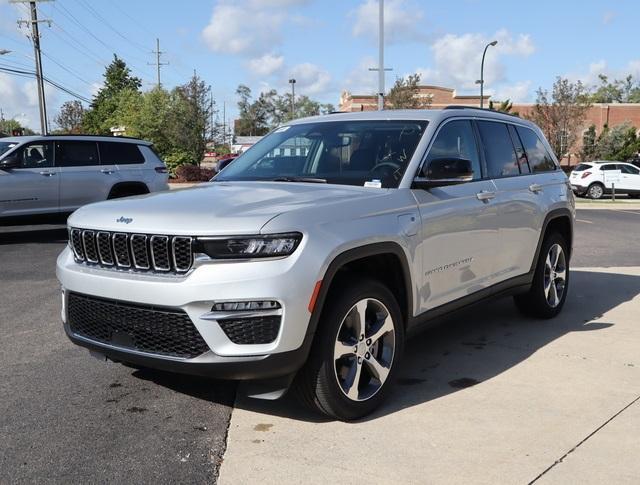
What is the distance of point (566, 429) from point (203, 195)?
254cm

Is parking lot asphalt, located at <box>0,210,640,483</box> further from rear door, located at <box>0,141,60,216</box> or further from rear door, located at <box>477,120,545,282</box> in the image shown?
rear door, located at <box>0,141,60,216</box>

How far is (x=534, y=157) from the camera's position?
6160mm

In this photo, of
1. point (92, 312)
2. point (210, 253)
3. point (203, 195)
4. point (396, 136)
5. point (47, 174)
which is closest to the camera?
point (210, 253)

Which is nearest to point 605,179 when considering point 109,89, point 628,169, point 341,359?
point 628,169

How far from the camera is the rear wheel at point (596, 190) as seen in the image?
28188 millimetres

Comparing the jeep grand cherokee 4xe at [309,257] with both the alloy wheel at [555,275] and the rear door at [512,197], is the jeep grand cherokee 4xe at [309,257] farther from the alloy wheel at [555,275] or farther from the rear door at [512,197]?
the alloy wheel at [555,275]

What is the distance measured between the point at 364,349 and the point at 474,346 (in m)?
1.91

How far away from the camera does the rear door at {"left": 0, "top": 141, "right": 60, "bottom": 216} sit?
1129cm

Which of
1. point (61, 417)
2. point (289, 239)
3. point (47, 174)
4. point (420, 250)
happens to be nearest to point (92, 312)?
point (61, 417)

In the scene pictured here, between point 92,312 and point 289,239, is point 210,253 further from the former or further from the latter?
point 92,312

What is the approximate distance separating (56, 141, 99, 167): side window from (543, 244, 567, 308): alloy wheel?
894 centimetres

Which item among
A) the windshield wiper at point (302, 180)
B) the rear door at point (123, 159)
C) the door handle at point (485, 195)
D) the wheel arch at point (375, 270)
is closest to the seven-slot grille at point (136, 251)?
the wheel arch at point (375, 270)

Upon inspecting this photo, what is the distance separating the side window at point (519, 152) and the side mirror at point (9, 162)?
8.64 m

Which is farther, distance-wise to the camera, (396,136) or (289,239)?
(396,136)
